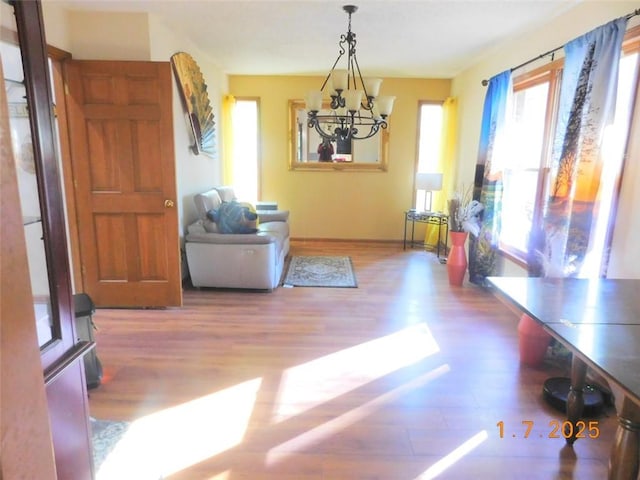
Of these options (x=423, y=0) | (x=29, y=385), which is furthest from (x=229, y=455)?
(x=423, y=0)

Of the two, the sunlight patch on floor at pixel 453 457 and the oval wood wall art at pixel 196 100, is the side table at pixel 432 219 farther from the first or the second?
the sunlight patch on floor at pixel 453 457

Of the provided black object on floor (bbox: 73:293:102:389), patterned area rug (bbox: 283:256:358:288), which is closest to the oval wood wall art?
patterned area rug (bbox: 283:256:358:288)

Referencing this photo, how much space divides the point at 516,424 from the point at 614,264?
3.97 feet

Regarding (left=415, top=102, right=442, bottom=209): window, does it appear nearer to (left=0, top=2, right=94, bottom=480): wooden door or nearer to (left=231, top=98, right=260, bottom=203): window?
(left=231, top=98, right=260, bottom=203): window

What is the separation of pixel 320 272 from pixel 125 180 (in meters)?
2.30

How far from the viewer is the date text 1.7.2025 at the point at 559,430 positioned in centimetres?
200

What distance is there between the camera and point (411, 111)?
20.0 ft

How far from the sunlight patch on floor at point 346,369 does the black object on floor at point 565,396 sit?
2.49 feet

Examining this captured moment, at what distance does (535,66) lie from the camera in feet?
11.9

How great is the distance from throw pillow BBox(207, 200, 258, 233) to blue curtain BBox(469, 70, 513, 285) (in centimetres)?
235

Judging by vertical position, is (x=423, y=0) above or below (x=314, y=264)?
above

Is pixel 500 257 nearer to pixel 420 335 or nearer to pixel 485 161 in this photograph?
pixel 485 161

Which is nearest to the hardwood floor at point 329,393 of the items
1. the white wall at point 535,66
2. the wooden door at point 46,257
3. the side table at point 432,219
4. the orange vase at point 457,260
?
the orange vase at point 457,260

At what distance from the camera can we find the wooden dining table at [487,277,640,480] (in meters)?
1.22
